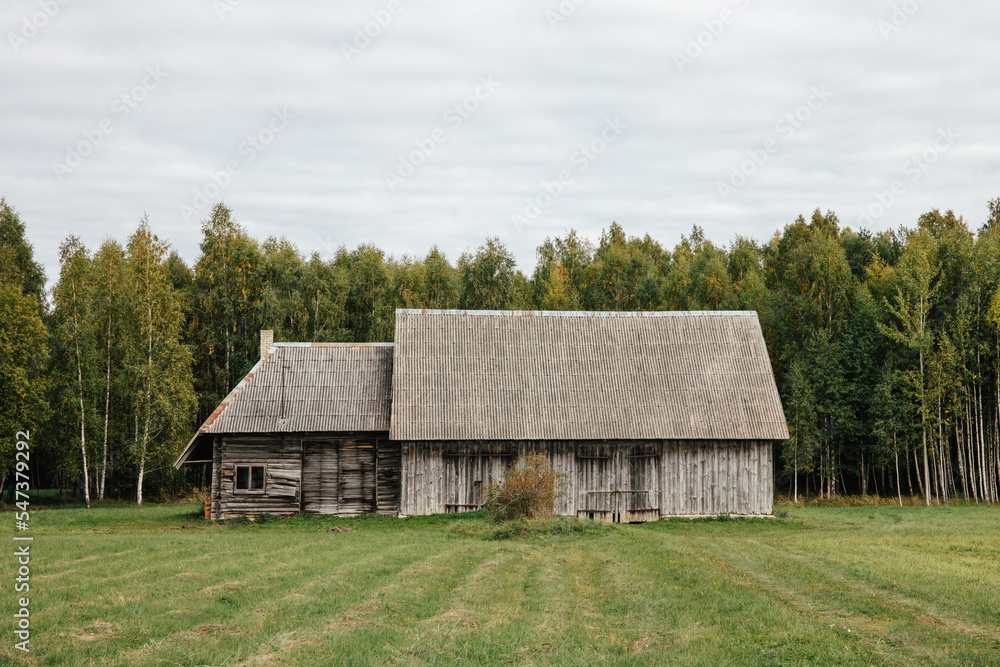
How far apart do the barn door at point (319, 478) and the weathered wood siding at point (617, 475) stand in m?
2.58

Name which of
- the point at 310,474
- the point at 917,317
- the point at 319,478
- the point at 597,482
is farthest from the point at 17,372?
the point at 917,317

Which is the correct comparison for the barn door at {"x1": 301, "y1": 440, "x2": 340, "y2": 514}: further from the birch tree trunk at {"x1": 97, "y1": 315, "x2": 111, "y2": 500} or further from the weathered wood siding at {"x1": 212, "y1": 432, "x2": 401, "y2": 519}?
the birch tree trunk at {"x1": 97, "y1": 315, "x2": 111, "y2": 500}

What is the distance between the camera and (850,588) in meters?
14.1

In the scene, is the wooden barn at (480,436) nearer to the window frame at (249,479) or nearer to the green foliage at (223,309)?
the window frame at (249,479)

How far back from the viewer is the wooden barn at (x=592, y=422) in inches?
1132

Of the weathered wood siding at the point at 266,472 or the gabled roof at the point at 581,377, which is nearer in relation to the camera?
the weathered wood siding at the point at 266,472

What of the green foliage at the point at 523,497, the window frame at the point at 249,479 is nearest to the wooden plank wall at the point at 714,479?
the green foliage at the point at 523,497

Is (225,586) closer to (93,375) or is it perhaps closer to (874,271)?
(93,375)

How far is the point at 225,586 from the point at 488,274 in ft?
120

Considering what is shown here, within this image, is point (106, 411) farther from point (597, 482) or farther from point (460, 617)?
point (460, 617)

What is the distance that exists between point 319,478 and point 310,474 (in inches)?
13.8

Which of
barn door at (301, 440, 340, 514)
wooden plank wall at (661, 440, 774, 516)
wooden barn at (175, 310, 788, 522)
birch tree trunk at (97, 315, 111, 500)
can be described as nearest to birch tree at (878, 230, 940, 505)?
wooden barn at (175, 310, 788, 522)

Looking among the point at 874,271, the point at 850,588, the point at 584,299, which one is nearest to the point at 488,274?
the point at 584,299

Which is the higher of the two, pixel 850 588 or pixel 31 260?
pixel 31 260
